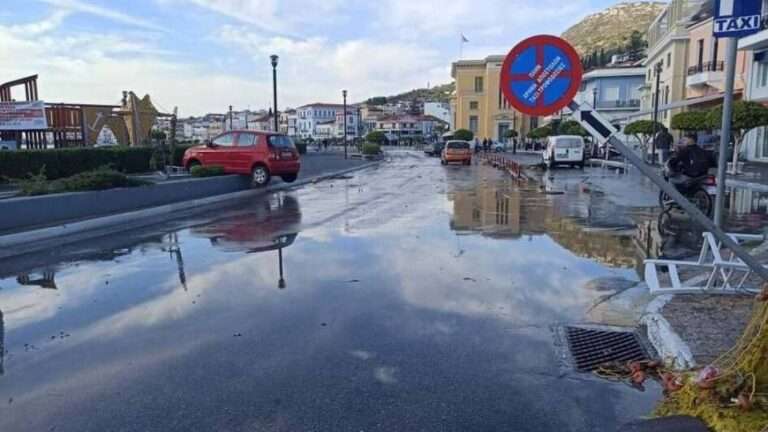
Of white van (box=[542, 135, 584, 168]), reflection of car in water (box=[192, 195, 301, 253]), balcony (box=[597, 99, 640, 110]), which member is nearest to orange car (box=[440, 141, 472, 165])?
white van (box=[542, 135, 584, 168])

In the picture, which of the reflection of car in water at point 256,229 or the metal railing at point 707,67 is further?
the metal railing at point 707,67

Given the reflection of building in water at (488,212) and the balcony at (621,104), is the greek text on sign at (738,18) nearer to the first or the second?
the reflection of building in water at (488,212)

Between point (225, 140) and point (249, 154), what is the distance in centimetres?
115

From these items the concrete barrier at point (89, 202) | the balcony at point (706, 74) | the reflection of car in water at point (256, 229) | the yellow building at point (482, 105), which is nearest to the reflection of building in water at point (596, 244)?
the reflection of car in water at point (256, 229)

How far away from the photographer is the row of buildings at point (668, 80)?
32.1 meters

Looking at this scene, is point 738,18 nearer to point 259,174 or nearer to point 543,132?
point 259,174

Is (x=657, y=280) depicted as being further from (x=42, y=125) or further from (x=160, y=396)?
(x=42, y=125)

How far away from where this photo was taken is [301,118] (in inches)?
6393

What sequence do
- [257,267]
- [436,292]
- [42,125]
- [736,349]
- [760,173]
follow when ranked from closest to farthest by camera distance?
[736,349], [436,292], [257,267], [760,173], [42,125]

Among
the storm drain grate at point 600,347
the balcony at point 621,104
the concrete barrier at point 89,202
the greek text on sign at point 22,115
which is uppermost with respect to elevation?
the balcony at point 621,104

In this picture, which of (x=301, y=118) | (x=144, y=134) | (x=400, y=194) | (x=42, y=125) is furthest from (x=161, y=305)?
(x=301, y=118)

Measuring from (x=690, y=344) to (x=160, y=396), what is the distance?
13.1 ft

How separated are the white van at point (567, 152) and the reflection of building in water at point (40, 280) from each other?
28846 millimetres

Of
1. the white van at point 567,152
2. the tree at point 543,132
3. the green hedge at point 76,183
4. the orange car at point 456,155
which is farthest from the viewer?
Answer: the tree at point 543,132
